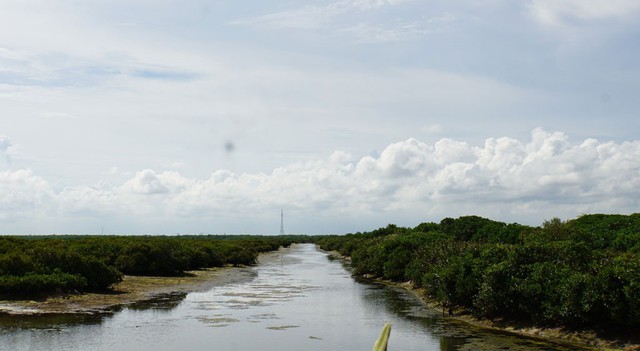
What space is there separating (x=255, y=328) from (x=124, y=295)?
47.5 ft

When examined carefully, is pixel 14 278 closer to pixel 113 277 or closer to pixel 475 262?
pixel 113 277

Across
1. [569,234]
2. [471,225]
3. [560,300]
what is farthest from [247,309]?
[471,225]

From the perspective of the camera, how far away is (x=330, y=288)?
4944cm

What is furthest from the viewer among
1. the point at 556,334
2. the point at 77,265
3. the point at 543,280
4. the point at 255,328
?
the point at 77,265

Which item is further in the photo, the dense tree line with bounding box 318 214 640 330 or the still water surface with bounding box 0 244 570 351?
the dense tree line with bounding box 318 214 640 330

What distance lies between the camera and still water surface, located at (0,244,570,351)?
2506 cm

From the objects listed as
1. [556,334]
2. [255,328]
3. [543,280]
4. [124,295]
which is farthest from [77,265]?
[556,334]

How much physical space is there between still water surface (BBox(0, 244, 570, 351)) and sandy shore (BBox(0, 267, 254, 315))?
1.89 m

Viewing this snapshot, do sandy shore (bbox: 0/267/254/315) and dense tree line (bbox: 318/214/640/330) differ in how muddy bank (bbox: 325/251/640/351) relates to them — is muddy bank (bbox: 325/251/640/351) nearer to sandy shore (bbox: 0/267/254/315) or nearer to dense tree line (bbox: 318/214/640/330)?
dense tree line (bbox: 318/214/640/330)

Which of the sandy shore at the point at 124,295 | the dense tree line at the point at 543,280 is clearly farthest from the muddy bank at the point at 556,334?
the sandy shore at the point at 124,295

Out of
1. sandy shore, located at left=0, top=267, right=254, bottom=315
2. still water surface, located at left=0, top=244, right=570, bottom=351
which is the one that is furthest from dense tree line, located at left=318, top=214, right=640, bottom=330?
sandy shore, located at left=0, top=267, right=254, bottom=315

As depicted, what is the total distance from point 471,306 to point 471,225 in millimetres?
59584

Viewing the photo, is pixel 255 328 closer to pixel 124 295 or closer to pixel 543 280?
pixel 543 280

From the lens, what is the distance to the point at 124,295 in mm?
39656
